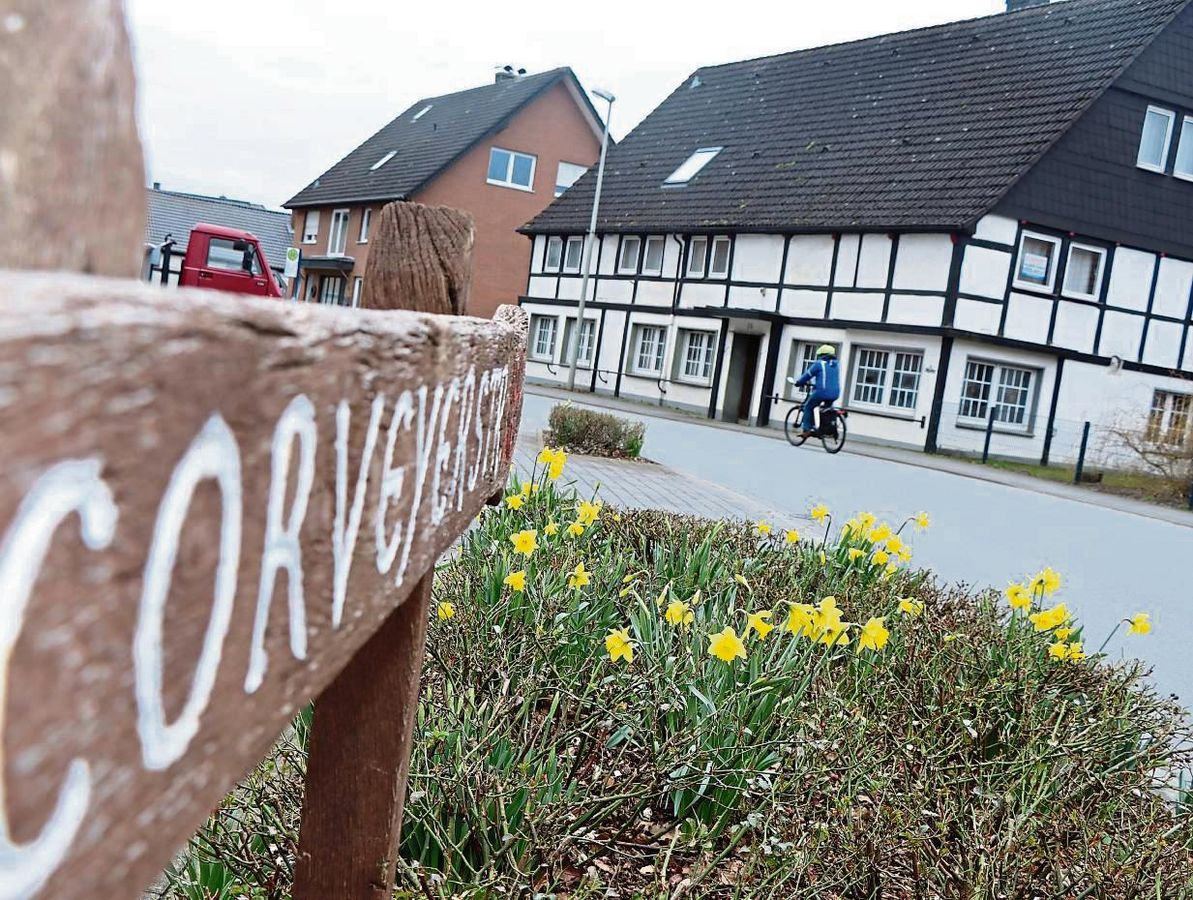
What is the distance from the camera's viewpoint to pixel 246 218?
206 ft

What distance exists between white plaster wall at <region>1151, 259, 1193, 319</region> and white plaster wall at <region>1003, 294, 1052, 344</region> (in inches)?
111

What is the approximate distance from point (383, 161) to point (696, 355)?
21.3 metres

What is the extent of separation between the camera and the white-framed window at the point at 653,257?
31438 millimetres

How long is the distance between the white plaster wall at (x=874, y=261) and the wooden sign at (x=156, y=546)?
988 inches

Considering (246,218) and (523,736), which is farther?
(246,218)

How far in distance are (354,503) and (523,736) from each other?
2.00 m

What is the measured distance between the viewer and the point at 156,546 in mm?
571

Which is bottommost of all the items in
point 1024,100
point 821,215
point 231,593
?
point 231,593

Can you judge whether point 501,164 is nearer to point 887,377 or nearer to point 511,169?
point 511,169

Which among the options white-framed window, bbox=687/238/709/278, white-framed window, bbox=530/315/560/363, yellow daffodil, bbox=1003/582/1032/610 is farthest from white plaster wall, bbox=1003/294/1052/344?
yellow daffodil, bbox=1003/582/1032/610

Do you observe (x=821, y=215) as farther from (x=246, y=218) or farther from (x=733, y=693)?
(x=246, y=218)

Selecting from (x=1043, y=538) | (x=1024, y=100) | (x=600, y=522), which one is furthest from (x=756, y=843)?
(x=1024, y=100)

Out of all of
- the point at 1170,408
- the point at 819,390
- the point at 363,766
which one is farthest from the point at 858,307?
the point at 363,766

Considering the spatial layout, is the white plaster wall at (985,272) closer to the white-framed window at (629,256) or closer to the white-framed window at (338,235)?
the white-framed window at (629,256)
